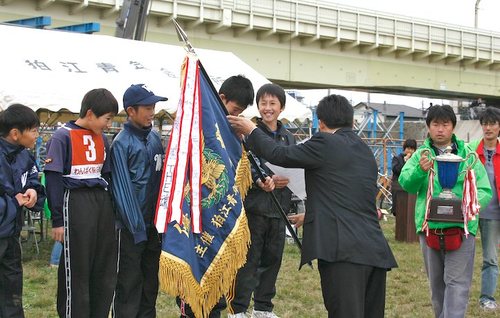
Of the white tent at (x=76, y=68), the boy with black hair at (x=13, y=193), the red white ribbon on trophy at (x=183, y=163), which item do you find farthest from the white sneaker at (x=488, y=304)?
the white tent at (x=76, y=68)

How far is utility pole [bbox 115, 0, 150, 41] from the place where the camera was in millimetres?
12969

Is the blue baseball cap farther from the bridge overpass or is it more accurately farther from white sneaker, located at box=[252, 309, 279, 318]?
the bridge overpass

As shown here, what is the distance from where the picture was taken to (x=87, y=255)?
4.91 metres

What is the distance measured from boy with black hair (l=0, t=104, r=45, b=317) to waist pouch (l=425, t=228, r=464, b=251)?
3.14 metres

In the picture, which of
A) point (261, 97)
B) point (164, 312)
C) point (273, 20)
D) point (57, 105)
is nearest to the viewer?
point (261, 97)

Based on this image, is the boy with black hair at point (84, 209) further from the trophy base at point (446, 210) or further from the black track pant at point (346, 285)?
Answer: the trophy base at point (446, 210)

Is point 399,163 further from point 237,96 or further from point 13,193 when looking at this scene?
point 13,193

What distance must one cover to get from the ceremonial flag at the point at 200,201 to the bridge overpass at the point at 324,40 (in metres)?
17.6

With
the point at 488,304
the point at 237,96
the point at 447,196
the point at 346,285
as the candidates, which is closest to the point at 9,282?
the point at 237,96

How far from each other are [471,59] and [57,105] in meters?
27.7

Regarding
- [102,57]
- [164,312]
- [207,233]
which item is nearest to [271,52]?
[102,57]

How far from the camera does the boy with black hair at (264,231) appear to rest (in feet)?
19.4

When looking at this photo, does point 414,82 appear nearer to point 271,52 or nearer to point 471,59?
point 471,59

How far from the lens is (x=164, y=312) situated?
272 inches
